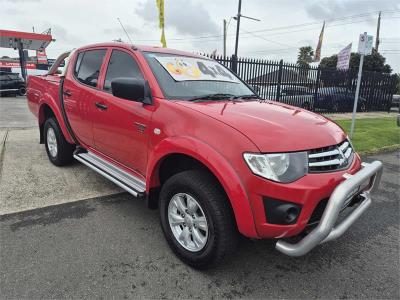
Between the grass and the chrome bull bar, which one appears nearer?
the chrome bull bar

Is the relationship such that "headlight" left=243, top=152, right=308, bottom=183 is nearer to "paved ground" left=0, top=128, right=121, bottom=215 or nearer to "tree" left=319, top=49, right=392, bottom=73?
"paved ground" left=0, top=128, right=121, bottom=215

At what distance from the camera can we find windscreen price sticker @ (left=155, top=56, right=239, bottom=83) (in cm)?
336

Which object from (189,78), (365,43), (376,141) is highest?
(365,43)

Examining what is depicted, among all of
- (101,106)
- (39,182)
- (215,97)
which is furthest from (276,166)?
(39,182)

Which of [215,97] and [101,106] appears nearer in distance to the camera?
[215,97]

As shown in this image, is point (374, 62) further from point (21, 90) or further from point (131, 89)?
point (131, 89)

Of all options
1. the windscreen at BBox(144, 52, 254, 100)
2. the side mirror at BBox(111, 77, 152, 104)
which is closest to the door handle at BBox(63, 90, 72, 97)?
the windscreen at BBox(144, 52, 254, 100)

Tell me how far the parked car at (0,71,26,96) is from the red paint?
1970 cm

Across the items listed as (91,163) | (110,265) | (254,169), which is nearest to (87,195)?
(91,163)

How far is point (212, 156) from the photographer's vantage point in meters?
2.40

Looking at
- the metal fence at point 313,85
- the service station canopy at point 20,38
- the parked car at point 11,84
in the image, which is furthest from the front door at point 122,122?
the service station canopy at point 20,38

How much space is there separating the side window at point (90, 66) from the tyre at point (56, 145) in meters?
1.00

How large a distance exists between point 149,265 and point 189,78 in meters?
1.81

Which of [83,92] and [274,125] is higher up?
[83,92]
